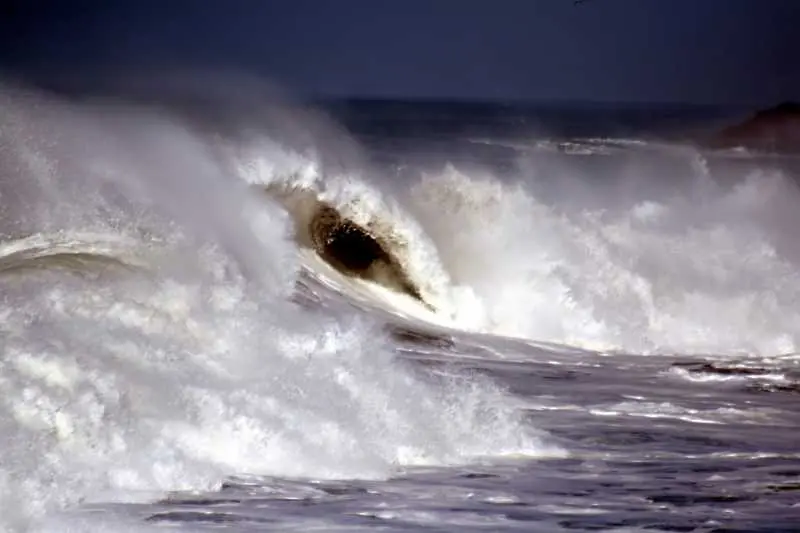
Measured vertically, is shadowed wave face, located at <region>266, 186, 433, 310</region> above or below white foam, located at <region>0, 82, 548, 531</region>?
above

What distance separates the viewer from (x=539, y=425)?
8750mm

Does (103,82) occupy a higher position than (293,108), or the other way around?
(103,82)

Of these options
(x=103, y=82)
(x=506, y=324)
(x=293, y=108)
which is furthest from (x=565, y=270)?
(x=103, y=82)

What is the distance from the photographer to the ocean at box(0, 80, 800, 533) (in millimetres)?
6773

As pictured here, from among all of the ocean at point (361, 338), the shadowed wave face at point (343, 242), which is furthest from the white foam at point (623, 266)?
the shadowed wave face at point (343, 242)

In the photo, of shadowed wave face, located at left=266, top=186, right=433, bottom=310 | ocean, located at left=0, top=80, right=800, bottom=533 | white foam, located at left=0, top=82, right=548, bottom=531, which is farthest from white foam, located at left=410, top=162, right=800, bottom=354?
white foam, located at left=0, top=82, right=548, bottom=531

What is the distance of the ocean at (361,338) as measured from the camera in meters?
6.77

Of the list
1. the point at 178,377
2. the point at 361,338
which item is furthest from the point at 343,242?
the point at 178,377

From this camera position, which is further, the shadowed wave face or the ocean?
the shadowed wave face

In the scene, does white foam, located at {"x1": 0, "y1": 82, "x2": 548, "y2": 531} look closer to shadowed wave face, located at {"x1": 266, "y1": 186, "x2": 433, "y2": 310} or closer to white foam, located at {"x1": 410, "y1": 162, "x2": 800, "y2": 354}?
shadowed wave face, located at {"x1": 266, "y1": 186, "x2": 433, "y2": 310}


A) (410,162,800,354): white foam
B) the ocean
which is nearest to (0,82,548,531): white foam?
the ocean

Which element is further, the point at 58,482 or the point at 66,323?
the point at 66,323

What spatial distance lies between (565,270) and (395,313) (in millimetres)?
2627

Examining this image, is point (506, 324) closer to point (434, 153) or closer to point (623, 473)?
point (623, 473)
